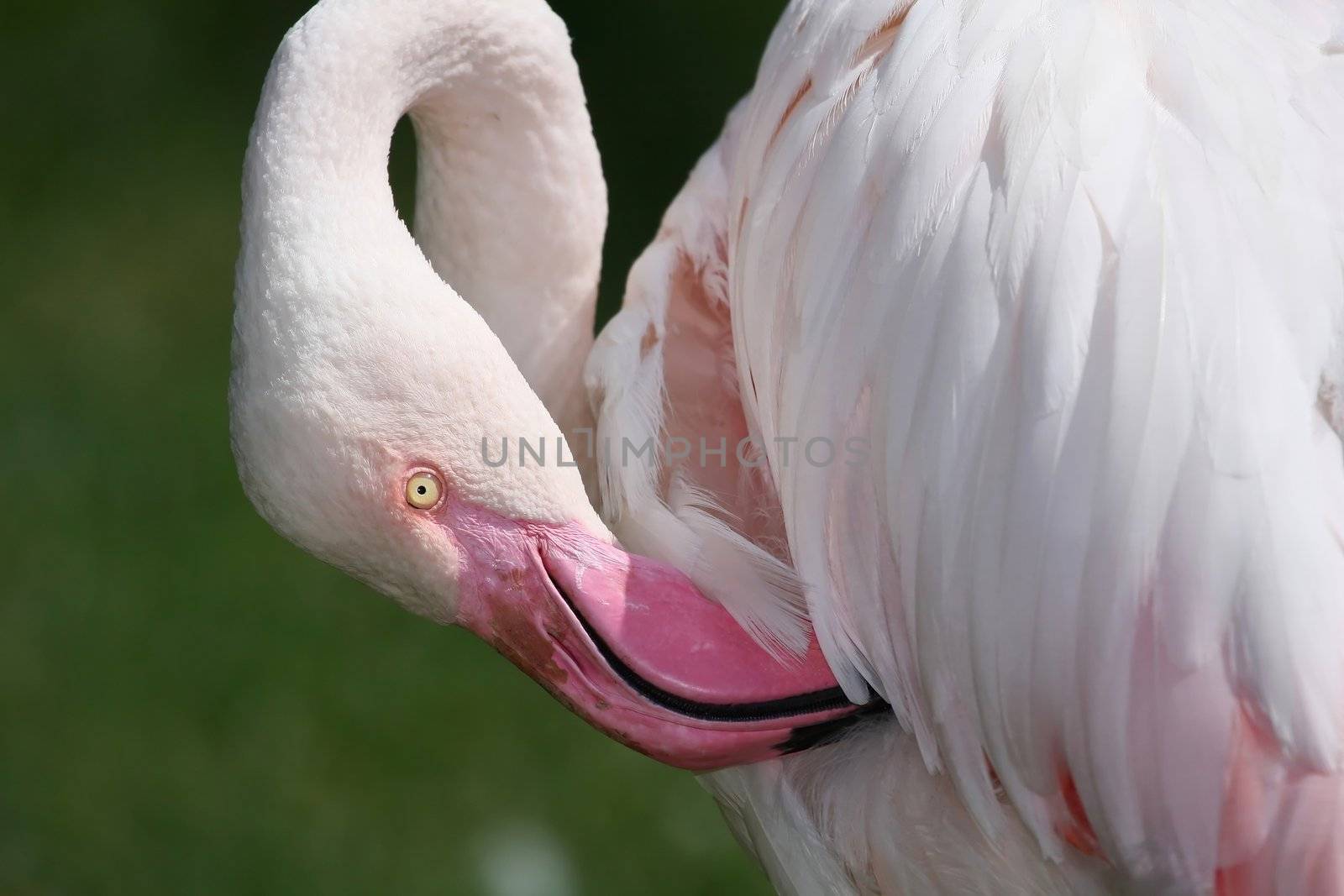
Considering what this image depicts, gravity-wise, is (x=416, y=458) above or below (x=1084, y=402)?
below

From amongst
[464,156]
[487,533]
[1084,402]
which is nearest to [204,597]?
[464,156]

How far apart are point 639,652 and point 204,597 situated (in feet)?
6.92

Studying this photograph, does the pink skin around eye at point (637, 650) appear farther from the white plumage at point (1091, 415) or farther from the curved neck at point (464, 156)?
the curved neck at point (464, 156)

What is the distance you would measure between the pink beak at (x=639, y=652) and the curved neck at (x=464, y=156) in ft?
1.09

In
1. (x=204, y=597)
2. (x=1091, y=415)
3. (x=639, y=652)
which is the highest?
(x=1091, y=415)

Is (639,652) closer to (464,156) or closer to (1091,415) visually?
(1091,415)

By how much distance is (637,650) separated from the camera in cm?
146

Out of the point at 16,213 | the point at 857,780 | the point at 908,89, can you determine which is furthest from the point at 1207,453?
the point at 16,213

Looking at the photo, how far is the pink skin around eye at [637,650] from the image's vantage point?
146 cm

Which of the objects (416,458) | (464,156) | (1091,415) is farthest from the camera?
(464,156)

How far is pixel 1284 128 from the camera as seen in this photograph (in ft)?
4.38

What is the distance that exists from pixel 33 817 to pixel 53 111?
2.35 m

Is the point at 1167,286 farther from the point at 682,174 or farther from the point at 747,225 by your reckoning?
the point at 682,174

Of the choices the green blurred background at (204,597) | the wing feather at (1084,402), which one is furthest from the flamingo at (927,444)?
the green blurred background at (204,597)
